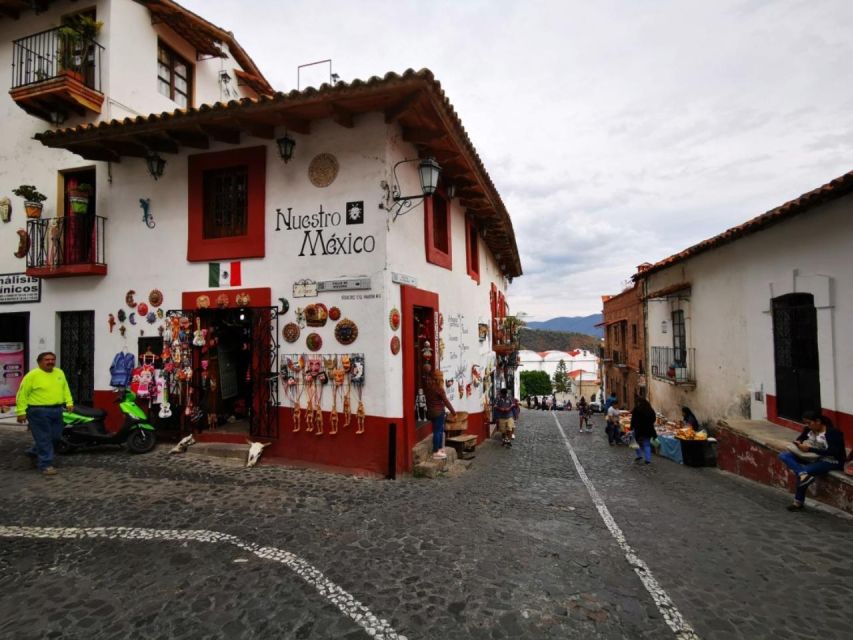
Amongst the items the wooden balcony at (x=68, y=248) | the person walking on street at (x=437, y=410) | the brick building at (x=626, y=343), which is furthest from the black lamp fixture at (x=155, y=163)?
the brick building at (x=626, y=343)

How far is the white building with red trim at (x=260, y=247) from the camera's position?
7.12 m

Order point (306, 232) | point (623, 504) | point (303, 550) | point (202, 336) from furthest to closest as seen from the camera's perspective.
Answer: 1. point (202, 336)
2. point (306, 232)
3. point (623, 504)
4. point (303, 550)

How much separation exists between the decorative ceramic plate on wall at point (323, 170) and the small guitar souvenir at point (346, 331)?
88.6 inches

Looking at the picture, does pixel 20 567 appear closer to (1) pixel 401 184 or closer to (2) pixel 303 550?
(2) pixel 303 550

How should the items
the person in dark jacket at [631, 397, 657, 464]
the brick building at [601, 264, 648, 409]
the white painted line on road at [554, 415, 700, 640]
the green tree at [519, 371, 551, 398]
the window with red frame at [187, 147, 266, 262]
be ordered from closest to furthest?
the white painted line on road at [554, 415, 700, 640] < the window with red frame at [187, 147, 266, 262] < the person in dark jacket at [631, 397, 657, 464] < the brick building at [601, 264, 648, 409] < the green tree at [519, 371, 551, 398]

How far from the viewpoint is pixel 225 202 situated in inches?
322

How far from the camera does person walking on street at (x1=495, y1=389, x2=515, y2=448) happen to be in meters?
11.7

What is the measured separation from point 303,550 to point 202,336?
4.88m

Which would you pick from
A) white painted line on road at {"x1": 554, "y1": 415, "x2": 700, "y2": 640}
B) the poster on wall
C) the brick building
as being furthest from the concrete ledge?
the poster on wall

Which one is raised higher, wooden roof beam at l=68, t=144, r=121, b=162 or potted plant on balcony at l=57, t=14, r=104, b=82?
potted plant on balcony at l=57, t=14, r=104, b=82

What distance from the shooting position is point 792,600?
12.6 feet

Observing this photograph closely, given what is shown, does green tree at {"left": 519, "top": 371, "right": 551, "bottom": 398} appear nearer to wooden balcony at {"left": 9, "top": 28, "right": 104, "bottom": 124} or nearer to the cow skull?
the cow skull

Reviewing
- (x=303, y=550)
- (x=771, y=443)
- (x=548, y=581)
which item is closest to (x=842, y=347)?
(x=771, y=443)

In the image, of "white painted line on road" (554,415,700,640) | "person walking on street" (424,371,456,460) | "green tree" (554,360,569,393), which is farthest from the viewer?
"green tree" (554,360,569,393)
